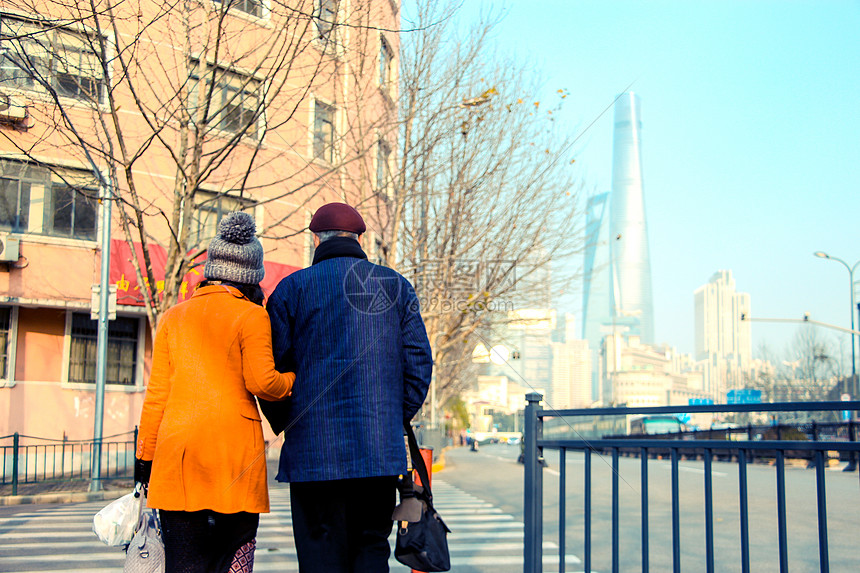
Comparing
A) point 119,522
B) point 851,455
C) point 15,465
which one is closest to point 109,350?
point 15,465

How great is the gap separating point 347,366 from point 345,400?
13cm

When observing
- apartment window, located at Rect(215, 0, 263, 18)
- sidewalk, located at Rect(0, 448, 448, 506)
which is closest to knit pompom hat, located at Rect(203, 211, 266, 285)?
apartment window, located at Rect(215, 0, 263, 18)

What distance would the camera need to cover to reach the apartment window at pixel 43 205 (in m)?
15.5

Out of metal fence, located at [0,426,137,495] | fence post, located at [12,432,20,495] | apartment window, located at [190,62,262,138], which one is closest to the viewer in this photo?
apartment window, located at [190,62,262,138]

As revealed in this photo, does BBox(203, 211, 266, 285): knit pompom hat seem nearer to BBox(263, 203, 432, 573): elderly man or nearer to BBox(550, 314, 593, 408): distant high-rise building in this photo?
BBox(263, 203, 432, 573): elderly man

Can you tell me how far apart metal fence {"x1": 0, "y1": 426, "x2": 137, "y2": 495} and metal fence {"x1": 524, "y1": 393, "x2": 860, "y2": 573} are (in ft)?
31.9

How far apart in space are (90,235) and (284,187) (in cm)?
471

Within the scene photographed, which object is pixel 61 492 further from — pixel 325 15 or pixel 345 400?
A: pixel 345 400

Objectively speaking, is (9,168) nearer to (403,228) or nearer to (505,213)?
(403,228)

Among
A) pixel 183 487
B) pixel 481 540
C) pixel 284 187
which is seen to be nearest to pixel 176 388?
pixel 183 487

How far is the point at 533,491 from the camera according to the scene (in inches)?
165

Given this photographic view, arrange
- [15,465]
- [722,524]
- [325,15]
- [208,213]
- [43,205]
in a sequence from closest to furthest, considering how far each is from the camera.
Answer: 1. [722,524]
2. [15,465]
3. [325,15]
4. [43,205]
5. [208,213]

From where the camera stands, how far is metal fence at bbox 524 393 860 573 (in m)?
3.06

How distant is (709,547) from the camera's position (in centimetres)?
340
